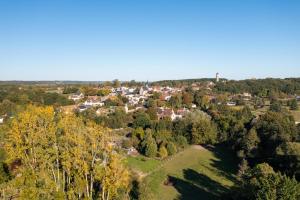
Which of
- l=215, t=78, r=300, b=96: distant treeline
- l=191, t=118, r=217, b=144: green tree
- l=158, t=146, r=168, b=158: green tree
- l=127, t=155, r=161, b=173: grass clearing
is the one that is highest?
l=215, t=78, r=300, b=96: distant treeline

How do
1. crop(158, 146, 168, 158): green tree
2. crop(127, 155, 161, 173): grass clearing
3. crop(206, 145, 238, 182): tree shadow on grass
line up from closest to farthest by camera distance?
1. crop(127, 155, 161, 173): grass clearing
2. crop(206, 145, 238, 182): tree shadow on grass
3. crop(158, 146, 168, 158): green tree

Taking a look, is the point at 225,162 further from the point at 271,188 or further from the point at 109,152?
the point at 109,152

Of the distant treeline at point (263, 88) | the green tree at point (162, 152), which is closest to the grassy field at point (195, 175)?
the green tree at point (162, 152)

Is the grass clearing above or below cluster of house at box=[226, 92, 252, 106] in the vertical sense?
below

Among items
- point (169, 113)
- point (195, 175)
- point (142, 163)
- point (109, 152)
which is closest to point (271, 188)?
point (109, 152)

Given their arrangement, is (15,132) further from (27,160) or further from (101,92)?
(101,92)

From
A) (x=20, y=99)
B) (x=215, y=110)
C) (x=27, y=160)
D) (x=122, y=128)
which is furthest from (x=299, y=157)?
(x=20, y=99)

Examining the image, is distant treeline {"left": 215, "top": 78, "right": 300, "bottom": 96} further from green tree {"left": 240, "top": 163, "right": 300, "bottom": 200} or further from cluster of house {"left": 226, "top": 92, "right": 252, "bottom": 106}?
green tree {"left": 240, "top": 163, "right": 300, "bottom": 200}

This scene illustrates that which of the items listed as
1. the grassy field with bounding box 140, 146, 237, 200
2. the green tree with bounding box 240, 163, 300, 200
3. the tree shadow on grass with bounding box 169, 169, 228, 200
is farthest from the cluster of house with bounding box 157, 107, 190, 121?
the green tree with bounding box 240, 163, 300, 200
